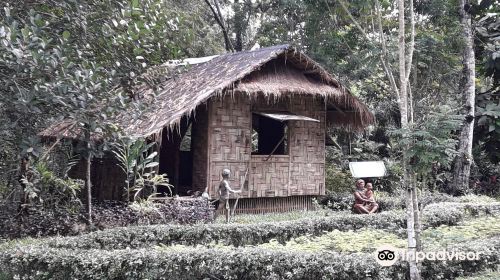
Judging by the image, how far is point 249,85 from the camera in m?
10.7

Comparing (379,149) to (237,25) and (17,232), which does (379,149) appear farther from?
(17,232)

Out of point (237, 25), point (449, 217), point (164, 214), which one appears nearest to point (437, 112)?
point (449, 217)

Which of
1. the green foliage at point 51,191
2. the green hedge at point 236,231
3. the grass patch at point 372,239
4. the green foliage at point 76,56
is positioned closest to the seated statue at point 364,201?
the green hedge at point 236,231

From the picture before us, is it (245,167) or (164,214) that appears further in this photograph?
(245,167)

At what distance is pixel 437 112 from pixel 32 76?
154 inches

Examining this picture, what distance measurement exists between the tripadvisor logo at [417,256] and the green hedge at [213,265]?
0.05 m

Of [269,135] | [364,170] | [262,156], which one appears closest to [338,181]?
[269,135]

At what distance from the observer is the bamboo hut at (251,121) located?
10.7m

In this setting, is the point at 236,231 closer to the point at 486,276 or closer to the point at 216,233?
the point at 216,233

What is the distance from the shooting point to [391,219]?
8.30 metres

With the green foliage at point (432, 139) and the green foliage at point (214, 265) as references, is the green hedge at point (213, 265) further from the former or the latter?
the green foliage at point (432, 139)

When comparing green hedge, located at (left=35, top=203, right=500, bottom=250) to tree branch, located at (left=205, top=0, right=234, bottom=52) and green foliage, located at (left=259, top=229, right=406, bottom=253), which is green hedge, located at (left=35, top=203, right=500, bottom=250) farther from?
tree branch, located at (left=205, top=0, right=234, bottom=52)

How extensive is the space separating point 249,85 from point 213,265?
6318 millimetres

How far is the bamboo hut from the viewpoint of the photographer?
10.7 metres
